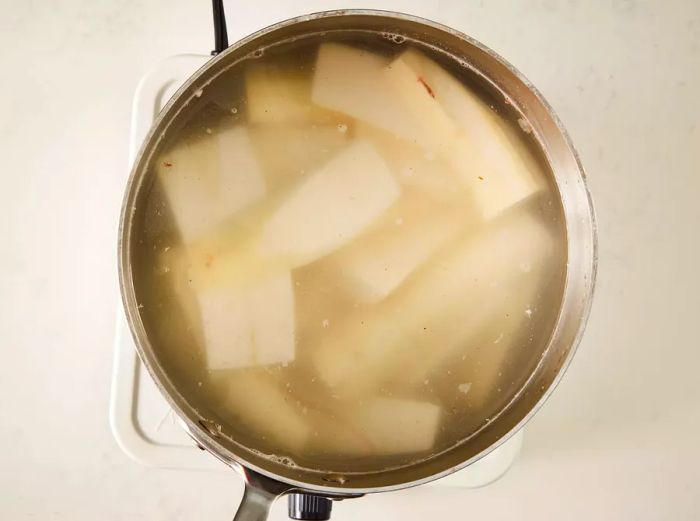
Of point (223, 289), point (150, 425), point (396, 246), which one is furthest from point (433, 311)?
point (150, 425)

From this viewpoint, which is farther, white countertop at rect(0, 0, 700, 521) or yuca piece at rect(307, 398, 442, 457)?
white countertop at rect(0, 0, 700, 521)

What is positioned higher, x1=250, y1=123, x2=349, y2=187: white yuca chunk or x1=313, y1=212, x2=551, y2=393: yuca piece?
x1=250, y1=123, x2=349, y2=187: white yuca chunk

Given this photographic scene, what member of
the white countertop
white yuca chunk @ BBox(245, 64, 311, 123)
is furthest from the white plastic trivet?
white yuca chunk @ BBox(245, 64, 311, 123)

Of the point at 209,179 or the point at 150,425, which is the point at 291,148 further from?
the point at 150,425

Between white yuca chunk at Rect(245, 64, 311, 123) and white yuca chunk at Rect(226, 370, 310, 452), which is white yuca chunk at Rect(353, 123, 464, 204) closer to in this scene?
white yuca chunk at Rect(245, 64, 311, 123)

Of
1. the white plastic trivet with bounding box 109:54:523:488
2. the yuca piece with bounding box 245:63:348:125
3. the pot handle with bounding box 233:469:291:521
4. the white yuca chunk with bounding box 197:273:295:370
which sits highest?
the yuca piece with bounding box 245:63:348:125

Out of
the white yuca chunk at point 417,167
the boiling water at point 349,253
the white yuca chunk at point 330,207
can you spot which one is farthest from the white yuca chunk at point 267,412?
the white yuca chunk at point 417,167
